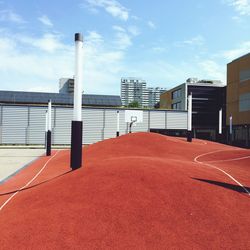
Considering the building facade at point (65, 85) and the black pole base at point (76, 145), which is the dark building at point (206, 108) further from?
the black pole base at point (76, 145)

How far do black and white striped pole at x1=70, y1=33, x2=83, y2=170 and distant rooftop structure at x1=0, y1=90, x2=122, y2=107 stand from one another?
189 ft

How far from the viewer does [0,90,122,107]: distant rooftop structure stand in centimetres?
6619

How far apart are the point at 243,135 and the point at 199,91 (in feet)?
69.5

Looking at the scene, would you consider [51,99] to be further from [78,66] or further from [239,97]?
[78,66]

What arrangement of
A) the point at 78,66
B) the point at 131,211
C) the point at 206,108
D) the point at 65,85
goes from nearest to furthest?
the point at 131,211 → the point at 78,66 → the point at 206,108 → the point at 65,85

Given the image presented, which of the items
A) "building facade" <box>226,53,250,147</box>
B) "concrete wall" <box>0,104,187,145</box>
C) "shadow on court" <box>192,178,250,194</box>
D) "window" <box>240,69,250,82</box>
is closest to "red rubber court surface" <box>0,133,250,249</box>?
"shadow on court" <box>192,178,250,194</box>

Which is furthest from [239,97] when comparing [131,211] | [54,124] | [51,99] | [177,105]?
[131,211]

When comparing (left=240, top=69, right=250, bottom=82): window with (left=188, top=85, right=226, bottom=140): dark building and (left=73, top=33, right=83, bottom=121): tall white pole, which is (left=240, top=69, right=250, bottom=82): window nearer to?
(left=188, top=85, right=226, bottom=140): dark building

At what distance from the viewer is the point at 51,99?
224 feet

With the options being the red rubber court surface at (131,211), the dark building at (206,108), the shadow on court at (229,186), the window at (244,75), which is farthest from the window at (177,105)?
the shadow on court at (229,186)

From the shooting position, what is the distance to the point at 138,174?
8500mm

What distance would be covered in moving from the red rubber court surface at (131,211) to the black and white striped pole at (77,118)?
141 cm

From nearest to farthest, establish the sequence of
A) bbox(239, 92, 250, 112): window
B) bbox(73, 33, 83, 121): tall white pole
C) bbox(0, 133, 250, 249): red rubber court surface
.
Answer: bbox(0, 133, 250, 249): red rubber court surface, bbox(73, 33, 83, 121): tall white pole, bbox(239, 92, 250, 112): window

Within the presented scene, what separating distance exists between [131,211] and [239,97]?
53.2 meters
